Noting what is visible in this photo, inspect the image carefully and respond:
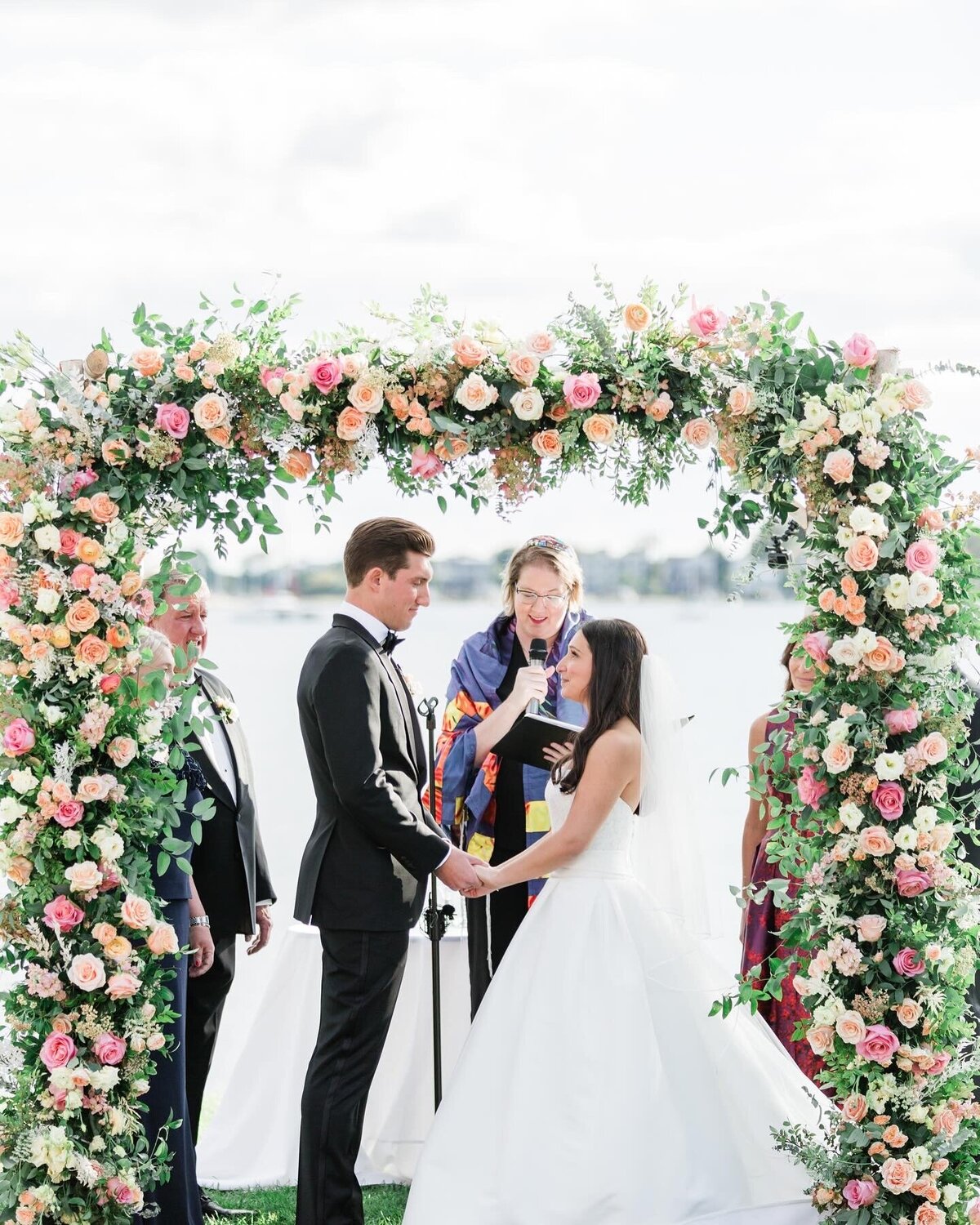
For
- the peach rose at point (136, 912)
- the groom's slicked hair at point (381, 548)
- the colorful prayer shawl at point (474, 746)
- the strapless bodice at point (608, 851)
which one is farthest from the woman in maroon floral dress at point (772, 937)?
the peach rose at point (136, 912)

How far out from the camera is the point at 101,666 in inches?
155

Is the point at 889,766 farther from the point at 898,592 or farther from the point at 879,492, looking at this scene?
the point at 879,492

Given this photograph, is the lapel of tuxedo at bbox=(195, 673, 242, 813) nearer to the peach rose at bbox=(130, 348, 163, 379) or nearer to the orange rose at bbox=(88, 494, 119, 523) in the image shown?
the orange rose at bbox=(88, 494, 119, 523)

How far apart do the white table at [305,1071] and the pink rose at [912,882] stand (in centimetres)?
182

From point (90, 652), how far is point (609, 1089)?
1916 mm

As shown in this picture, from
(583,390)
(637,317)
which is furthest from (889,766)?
(637,317)

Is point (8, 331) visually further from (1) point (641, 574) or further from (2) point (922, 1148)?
(1) point (641, 574)

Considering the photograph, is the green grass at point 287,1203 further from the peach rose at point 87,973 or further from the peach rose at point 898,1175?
the peach rose at point 898,1175

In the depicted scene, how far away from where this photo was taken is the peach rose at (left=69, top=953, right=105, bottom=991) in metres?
3.80

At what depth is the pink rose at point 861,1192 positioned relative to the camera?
3.74 meters

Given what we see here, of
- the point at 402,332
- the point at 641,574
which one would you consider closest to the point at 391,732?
the point at 402,332

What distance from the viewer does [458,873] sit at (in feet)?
13.9

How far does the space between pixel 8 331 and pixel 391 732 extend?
1615 millimetres

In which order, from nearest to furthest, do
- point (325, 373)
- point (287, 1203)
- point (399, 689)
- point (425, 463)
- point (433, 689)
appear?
point (325, 373) < point (425, 463) < point (399, 689) < point (287, 1203) < point (433, 689)
